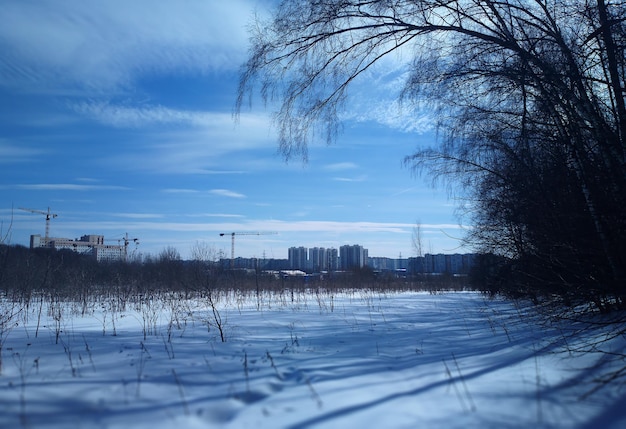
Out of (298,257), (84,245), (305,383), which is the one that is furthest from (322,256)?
(305,383)

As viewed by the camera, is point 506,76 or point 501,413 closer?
point 501,413

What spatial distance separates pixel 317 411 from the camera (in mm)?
2975

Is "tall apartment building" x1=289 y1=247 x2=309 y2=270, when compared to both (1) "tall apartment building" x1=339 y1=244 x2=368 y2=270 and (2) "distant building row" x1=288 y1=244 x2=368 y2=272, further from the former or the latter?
(1) "tall apartment building" x1=339 y1=244 x2=368 y2=270

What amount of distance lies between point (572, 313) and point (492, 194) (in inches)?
174

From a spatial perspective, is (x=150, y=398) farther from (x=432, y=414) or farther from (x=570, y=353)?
(x=570, y=353)

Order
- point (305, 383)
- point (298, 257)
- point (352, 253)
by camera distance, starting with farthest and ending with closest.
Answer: point (298, 257), point (352, 253), point (305, 383)

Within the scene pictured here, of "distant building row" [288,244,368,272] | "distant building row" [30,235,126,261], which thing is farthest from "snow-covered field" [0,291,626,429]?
"distant building row" [288,244,368,272]

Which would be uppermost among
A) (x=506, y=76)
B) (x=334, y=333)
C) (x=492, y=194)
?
(x=506, y=76)

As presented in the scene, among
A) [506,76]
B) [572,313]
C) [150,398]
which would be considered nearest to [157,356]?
[150,398]

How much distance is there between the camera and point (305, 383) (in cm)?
372

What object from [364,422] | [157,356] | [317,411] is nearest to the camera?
[364,422]

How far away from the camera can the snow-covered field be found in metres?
2.82

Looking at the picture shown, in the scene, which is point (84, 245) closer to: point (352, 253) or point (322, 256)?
point (322, 256)

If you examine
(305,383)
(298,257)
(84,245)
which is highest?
(84,245)
